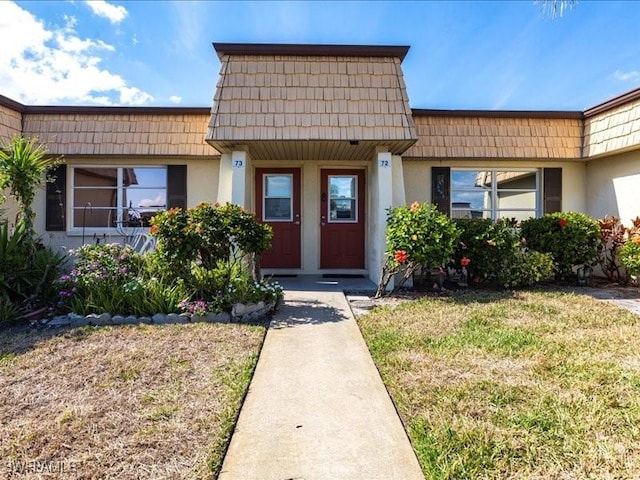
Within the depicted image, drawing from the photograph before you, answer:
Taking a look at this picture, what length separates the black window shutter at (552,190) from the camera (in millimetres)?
8406

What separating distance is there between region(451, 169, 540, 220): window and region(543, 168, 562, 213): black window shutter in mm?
171

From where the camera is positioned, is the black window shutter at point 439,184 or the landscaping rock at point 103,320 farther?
the black window shutter at point 439,184

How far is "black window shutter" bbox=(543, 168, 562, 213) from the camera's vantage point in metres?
8.41

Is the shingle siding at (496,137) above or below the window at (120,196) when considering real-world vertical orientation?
above

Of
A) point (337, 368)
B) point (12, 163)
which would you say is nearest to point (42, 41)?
point (12, 163)

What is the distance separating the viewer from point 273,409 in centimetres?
275

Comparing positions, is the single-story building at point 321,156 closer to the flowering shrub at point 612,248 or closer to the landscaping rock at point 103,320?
the flowering shrub at point 612,248

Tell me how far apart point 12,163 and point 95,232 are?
2873 millimetres

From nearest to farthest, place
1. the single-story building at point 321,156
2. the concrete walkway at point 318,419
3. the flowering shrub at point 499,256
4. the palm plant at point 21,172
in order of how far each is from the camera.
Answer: the concrete walkway at point 318,419, the palm plant at point 21,172, the single-story building at point 321,156, the flowering shrub at point 499,256

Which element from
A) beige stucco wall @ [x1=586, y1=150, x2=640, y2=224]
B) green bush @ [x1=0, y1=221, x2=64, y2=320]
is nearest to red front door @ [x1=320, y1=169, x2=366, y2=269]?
beige stucco wall @ [x1=586, y1=150, x2=640, y2=224]

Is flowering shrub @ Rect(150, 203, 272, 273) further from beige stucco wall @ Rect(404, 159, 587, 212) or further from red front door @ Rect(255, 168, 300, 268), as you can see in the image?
beige stucco wall @ Rect(404, 159, 587, 212)

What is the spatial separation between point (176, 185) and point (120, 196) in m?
1.19

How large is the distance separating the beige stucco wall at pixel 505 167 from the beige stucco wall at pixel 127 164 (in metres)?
3.96

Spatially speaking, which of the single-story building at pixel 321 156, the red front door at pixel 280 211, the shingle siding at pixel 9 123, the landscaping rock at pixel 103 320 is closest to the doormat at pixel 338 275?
the single-story building at pixel 321 156
